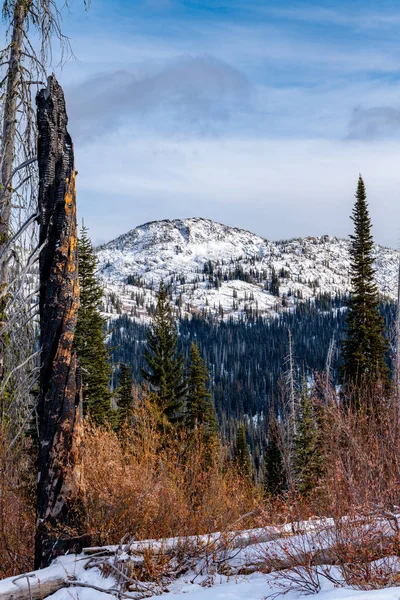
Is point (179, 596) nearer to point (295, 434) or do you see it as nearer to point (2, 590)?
point (2, 590)

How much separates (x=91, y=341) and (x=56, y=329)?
16.8 meters

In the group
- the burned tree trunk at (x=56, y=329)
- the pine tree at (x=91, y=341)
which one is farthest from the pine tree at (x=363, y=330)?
the burned tree trunk at (x=56, y=329)

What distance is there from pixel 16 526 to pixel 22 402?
108 inches

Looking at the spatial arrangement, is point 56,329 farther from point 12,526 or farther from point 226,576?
point 12,526

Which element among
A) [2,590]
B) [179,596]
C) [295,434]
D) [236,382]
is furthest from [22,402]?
[236,382]

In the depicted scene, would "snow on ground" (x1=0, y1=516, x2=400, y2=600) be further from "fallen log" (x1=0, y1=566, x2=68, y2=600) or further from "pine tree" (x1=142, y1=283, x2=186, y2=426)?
"pine tree" (x1=142, y1=283, x2=186, y2=426)

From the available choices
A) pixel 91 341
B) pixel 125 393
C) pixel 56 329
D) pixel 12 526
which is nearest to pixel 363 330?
pixel 91 341

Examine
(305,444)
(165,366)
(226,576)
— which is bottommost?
(305,444)

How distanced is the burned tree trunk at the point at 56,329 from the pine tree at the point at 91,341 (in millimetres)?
14733

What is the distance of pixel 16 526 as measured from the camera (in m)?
8.10

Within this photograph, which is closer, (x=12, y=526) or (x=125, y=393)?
(x=12, y=526)

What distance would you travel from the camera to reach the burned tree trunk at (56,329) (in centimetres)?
561

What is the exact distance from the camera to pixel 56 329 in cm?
→ 588

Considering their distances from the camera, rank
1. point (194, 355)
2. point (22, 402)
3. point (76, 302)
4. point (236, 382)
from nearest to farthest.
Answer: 1. point (76, 302)
2. point (22, 402)
3. point (194, 355)
4. point (236, 382)
